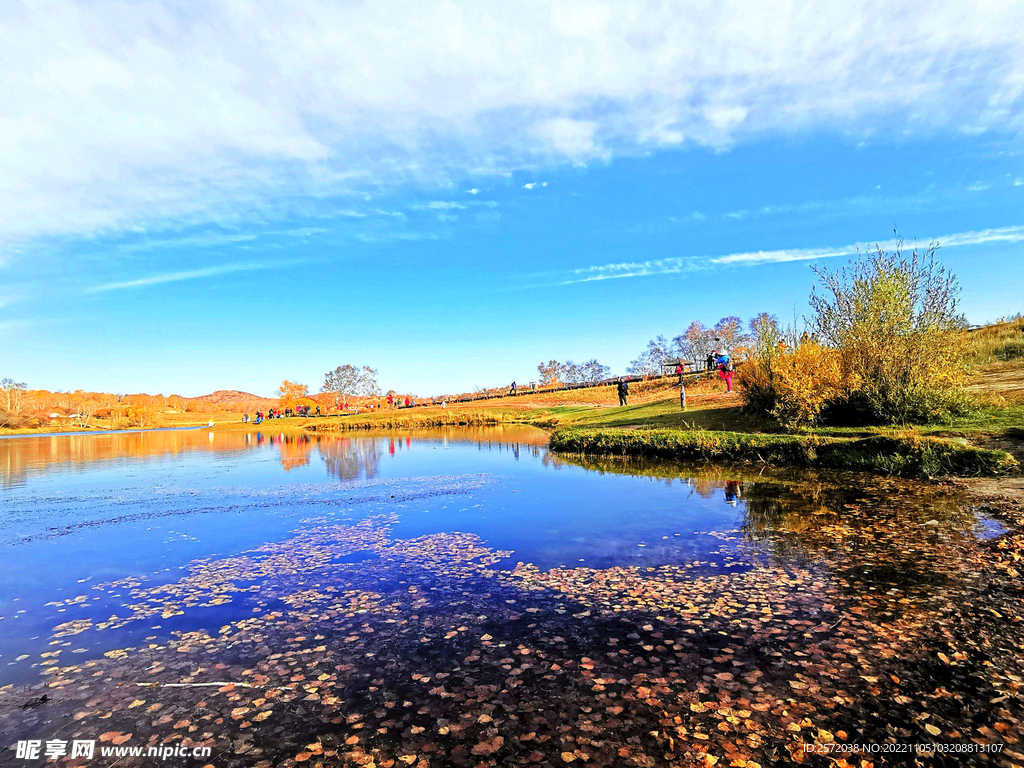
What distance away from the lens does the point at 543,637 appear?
6941mm

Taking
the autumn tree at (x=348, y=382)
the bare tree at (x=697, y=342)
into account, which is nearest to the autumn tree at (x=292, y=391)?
the autumn tree at (x=348, y=382)

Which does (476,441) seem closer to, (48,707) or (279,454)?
(279,454)

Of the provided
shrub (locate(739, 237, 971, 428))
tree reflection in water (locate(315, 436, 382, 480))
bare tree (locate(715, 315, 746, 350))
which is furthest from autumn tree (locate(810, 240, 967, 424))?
bare tree (locate(715, 315, 746, 350))

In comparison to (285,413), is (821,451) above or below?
below

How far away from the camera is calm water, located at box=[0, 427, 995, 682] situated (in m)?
8.63

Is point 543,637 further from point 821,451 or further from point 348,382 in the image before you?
point 348,382

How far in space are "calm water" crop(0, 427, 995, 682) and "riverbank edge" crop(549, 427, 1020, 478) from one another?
2115mm

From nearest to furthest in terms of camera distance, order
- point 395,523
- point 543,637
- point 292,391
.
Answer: point 543,637 → point 395,523 → point 292,391

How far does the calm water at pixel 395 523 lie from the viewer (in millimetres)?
8633

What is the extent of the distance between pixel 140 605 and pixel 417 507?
858 centimetres

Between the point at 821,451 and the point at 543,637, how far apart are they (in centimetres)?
1816

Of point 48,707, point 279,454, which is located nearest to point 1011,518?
point 48,707

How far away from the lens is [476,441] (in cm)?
4216

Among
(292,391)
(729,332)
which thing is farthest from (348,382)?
(729,332)
